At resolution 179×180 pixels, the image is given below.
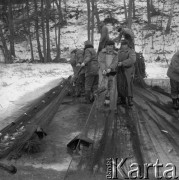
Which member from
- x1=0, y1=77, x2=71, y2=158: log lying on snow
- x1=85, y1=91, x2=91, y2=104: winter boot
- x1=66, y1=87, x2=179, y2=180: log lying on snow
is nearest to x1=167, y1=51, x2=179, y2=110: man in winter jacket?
x1=66, y1=87, x2=179, y2=180: log lying on snow

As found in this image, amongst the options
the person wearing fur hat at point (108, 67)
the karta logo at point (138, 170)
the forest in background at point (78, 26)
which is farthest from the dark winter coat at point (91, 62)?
the forest in background at point (78, 26)

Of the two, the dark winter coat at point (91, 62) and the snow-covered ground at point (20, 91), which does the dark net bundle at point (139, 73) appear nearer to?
the dark winter coat at point (91, 62)

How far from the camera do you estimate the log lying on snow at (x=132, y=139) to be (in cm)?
480

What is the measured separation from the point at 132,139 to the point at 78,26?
103 feet

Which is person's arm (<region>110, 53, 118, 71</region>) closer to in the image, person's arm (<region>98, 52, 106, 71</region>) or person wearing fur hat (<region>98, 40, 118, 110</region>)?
person wearing fur hat (<region>98, 40, 118, 110</region>)

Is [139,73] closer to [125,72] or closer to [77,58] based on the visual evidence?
[77,58]

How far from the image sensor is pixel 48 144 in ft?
19.9

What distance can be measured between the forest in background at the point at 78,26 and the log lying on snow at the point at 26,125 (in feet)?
54.8

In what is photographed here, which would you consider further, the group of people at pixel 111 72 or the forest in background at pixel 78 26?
the forest in background at pixel 78 26

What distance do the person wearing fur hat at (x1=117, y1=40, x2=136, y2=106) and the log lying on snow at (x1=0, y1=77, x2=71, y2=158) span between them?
1.74m

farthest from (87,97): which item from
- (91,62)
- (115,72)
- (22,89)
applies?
(22,89)

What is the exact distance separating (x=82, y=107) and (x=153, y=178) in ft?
16.4

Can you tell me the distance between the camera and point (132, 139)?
609 centimetres

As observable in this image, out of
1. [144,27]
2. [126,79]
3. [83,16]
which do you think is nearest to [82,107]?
[126,79]
